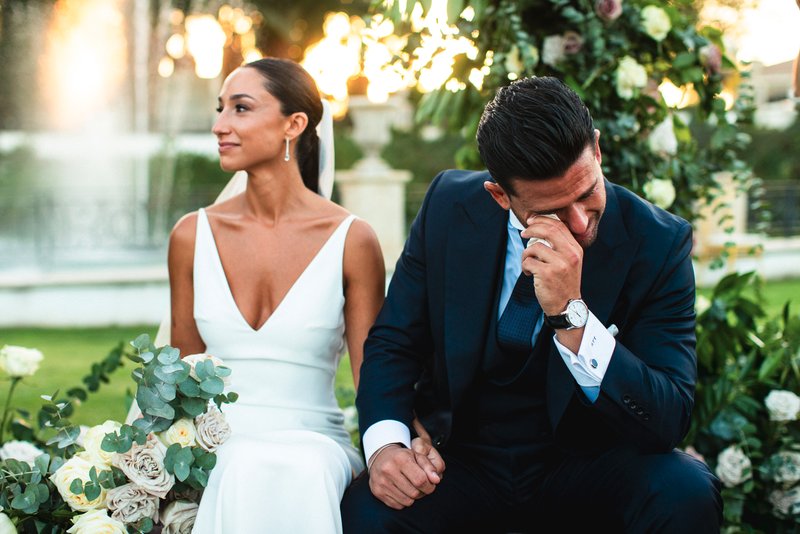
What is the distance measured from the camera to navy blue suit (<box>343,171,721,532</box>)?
2549 mm

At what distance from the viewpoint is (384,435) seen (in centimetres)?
276

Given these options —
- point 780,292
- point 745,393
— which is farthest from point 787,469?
point 780,292

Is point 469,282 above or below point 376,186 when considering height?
above

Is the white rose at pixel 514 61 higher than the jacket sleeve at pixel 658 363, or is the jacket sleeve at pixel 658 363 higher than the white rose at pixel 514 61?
the white rose at pixel 514 61

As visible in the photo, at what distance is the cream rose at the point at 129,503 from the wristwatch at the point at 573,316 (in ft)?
4.01

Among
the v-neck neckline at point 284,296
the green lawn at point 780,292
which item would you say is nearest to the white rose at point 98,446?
the v-neck neckline at point 284,296

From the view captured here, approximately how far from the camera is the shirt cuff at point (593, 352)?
2473 millimetres

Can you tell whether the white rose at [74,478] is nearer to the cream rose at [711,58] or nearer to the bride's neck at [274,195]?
the bride's neck at [274,195]

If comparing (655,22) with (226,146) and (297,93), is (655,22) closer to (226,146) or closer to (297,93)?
(297,93)

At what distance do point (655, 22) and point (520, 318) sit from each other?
1.48 meters

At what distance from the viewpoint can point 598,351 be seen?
248cm

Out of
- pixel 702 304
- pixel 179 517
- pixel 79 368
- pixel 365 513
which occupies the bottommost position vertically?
pixel 79 368

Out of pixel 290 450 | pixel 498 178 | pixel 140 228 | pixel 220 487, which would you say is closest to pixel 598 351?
pixel 498 178

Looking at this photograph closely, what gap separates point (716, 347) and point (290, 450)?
1.96 metres
